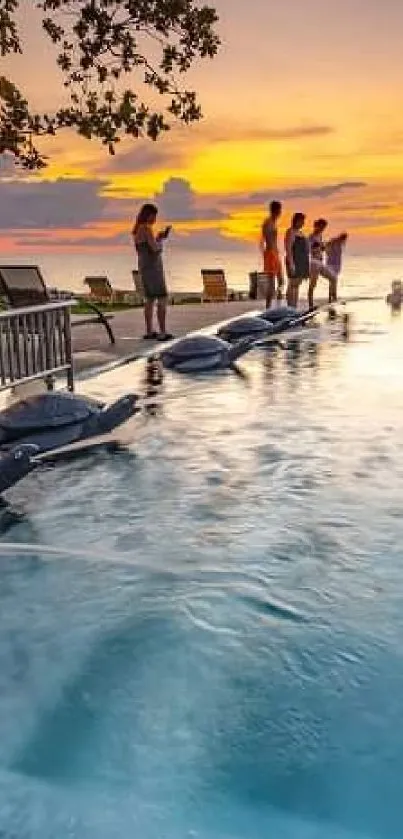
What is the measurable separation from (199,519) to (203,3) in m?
8.30

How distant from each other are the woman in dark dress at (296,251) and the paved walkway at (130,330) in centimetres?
140

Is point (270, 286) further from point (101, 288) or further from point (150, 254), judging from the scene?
point (101, 288)

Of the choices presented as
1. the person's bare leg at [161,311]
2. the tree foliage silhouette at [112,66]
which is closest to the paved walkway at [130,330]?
the person's bare leg at [161,311]

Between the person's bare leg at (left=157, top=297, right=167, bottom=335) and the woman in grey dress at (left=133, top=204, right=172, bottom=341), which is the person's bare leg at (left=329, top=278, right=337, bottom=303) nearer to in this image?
the person's bare leg at (left=157, top=297, right=167, bottom=335)

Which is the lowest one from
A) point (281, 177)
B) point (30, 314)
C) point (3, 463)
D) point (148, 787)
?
point (148, 787)

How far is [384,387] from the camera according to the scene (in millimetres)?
10328

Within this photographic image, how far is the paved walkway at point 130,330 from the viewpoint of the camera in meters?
12.0

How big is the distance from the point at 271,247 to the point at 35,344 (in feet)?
28.6

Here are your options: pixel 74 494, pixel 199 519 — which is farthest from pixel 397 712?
pixel 74 494

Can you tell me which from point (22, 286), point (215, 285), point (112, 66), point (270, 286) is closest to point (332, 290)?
point (270, 286)

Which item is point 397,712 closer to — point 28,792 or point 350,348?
point 28,792

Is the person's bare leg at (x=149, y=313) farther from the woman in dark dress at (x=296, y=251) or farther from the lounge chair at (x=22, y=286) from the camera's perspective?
the woman in dark dress at (x=296, y=251)

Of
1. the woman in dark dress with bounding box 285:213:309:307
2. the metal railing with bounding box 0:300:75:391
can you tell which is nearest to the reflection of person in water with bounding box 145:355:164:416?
the metal railing with bounding box 0:300:75:391

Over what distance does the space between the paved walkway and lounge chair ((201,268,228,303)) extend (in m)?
5.32
